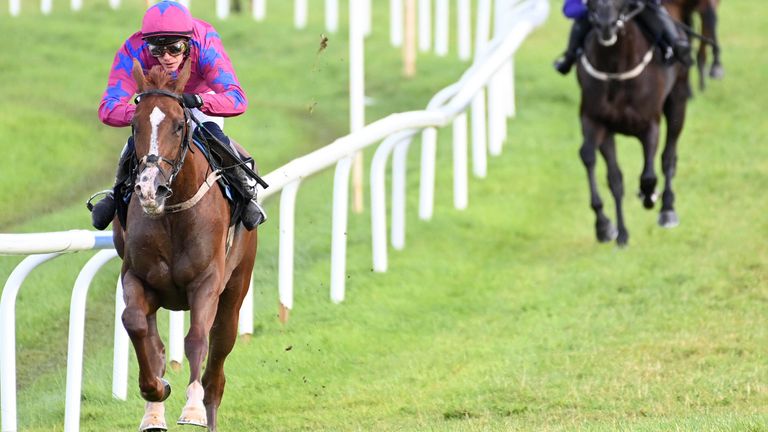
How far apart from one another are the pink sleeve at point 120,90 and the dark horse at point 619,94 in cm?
519

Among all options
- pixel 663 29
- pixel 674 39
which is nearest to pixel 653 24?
pixel 663 29

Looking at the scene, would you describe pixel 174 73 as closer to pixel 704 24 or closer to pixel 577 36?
pixel 577 36

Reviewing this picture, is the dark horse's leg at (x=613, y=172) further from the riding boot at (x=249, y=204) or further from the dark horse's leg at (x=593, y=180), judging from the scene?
the riding boot at (x=249, y=204)

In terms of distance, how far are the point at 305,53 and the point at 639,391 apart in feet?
37.9

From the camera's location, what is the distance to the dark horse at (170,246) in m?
5.96

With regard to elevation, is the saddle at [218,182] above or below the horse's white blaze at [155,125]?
below

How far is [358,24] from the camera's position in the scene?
11234 mm

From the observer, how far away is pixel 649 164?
38.2 feet

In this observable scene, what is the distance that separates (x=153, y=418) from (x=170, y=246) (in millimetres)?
715

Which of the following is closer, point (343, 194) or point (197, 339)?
point (197, 339)

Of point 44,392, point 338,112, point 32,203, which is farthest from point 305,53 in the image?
point 44,392

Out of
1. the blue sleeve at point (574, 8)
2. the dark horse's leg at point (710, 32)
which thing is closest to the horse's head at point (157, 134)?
the blue sleeve at point (574, 8)

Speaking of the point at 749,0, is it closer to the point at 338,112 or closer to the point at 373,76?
the point at 373,76

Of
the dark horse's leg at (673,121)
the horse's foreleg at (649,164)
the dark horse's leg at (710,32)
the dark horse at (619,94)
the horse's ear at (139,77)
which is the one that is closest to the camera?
the horse's ear at (139,77)
